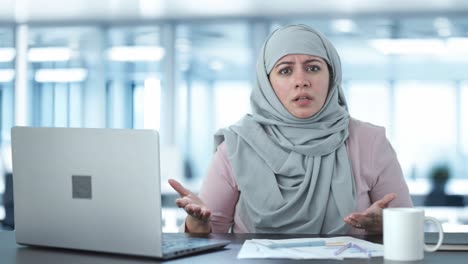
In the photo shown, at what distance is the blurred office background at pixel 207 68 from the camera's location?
7.39 metres

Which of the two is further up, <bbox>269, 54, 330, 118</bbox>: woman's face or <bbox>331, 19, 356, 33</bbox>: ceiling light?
<bbox>331, 19, 356, 33</bbox>: ceiling light

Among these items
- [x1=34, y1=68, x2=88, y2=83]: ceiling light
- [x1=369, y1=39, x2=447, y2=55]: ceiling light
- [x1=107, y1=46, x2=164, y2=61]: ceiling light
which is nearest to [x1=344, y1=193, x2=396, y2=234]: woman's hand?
[x1=369, y1=39, x2=447, y2=55]: ceiling light

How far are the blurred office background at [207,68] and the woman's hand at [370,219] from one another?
5.20m

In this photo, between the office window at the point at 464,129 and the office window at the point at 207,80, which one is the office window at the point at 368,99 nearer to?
the office window at the point at 464,129

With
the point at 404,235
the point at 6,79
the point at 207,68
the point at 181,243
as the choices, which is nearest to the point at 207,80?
the point at 207,68

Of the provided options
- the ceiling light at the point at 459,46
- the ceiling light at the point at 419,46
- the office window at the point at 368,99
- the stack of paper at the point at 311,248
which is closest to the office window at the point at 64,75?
the office window at the point at 368,99

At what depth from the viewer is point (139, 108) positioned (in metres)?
7.98

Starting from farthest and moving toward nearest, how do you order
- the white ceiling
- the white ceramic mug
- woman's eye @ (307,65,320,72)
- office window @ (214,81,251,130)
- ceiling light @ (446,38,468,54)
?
office window @ (214,81,251,130) < ceiling light @ (446,38,468,54) < the white ceiling < woman's eye @ (307,65,320,72) < the white ceramic mug

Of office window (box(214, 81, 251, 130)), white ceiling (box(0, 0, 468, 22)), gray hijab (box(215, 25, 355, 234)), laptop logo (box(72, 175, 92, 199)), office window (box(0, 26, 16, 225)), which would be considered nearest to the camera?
laptop logo (box(72, 175, 92, 199))

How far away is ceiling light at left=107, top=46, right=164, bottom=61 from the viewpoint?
26.5 ft

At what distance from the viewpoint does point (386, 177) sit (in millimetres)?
2186

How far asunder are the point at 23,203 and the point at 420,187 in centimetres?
622

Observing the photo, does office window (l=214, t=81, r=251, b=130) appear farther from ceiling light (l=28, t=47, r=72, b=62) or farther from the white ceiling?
ceiling light (l=28, t=47, r=72, b=62)

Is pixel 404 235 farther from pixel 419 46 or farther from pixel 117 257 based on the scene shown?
pixel 419 46
